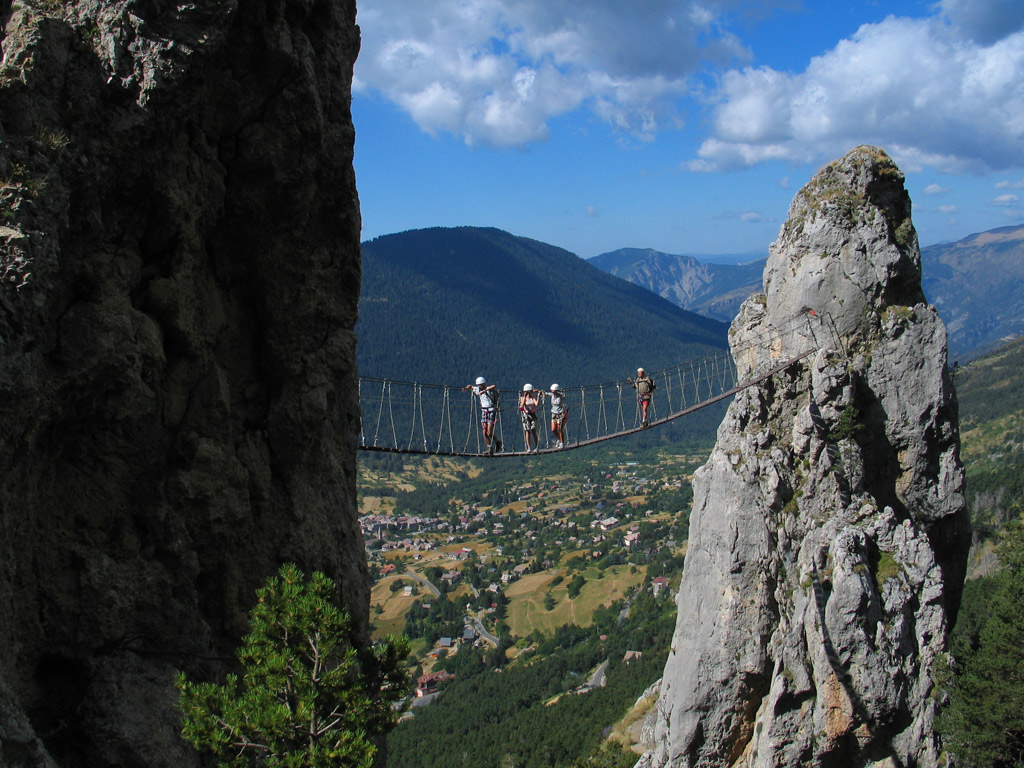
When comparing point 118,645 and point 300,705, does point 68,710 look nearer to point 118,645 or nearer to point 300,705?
point 118,645

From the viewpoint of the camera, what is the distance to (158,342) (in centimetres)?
666

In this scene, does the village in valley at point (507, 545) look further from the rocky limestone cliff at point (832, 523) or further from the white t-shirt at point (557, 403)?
the white t-shirt at point (557, 403)

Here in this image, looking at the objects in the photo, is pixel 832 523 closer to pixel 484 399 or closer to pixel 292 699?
pixel 484 399

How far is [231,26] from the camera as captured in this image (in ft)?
23.3

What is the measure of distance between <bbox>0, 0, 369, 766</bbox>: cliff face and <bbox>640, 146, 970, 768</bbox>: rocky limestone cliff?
9.00 metres

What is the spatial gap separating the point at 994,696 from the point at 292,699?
42.9 feet

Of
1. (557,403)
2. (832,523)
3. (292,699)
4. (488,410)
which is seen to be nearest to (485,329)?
(557,403)

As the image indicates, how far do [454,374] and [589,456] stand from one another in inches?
1145

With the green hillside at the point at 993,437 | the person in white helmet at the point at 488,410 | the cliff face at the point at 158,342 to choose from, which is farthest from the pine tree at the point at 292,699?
the green hillside at the point at 993,437

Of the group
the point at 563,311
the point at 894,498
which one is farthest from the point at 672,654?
the point at 563,311

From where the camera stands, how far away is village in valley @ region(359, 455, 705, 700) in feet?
197

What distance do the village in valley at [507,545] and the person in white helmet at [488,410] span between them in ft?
123

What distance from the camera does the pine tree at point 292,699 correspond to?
20.0 feet

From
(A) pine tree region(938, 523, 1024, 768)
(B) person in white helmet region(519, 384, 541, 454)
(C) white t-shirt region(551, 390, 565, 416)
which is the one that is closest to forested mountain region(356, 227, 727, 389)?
(B) person in white helmet region(519, 384, 541, 454)
